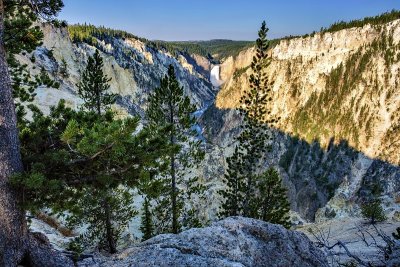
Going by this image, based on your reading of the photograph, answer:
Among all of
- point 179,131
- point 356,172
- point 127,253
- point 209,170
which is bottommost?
point 356,172

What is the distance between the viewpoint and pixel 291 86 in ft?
348

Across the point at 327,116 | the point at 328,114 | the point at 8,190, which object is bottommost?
the point at 327,116

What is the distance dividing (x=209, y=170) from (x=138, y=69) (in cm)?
11780

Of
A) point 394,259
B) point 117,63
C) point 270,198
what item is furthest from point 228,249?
point 117,63

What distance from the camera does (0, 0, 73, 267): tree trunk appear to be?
6906 mm

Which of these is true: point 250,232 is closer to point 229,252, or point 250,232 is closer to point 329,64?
point 229,252

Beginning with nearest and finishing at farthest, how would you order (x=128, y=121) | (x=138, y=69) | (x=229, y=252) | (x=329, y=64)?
(x=128, y=121) < (x=229, y=252) < (x=329, y=64) < (x=138, y=69)

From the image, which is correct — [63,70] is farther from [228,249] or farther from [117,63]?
[228,249]

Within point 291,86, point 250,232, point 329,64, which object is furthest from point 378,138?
point 250,232

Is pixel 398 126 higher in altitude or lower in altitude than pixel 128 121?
lower

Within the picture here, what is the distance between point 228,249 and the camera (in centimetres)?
884

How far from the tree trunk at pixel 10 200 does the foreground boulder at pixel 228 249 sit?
5.35ft

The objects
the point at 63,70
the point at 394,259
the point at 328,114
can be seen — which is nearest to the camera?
the point at 394,259

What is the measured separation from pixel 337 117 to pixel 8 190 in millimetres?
89531
